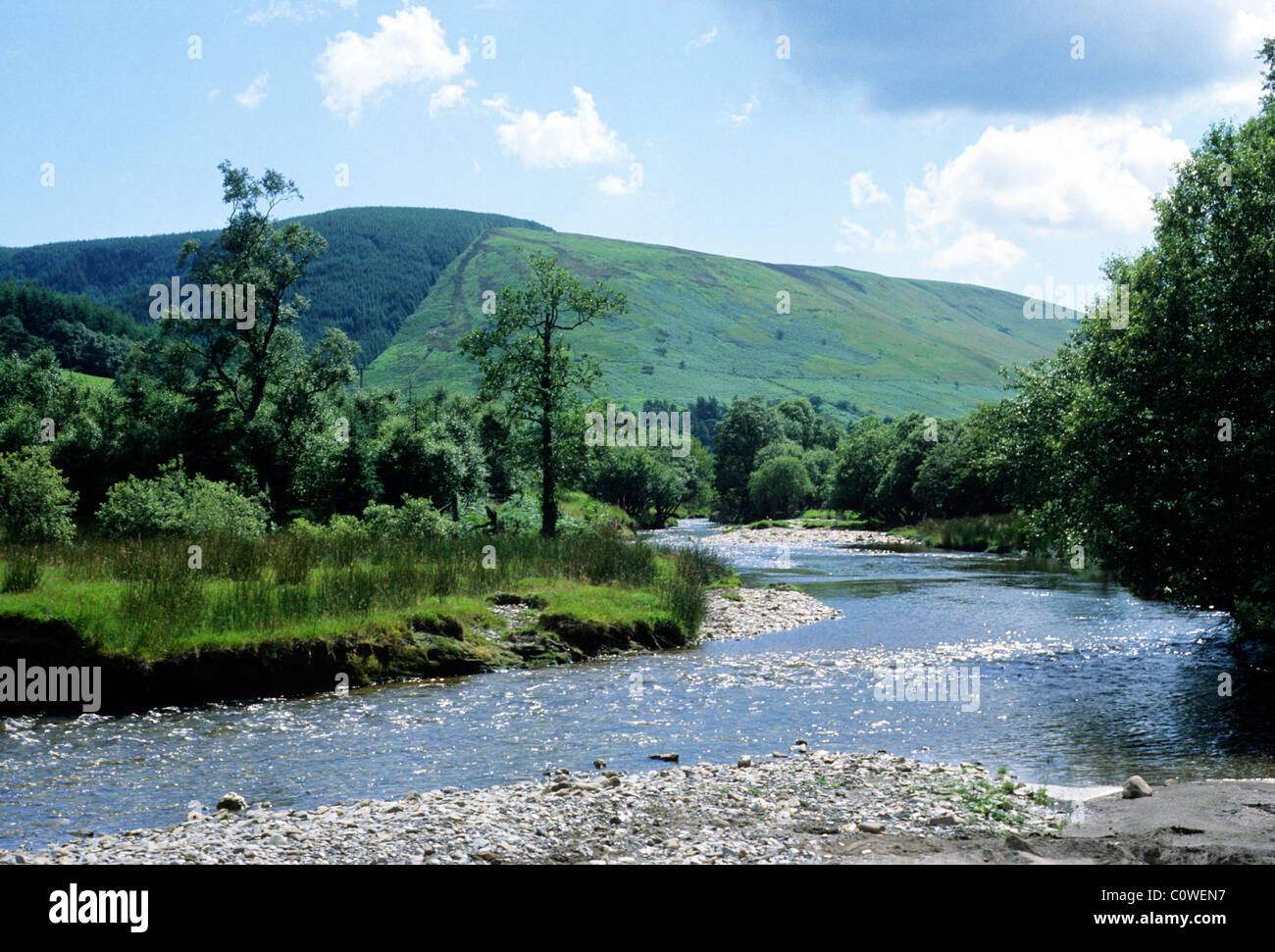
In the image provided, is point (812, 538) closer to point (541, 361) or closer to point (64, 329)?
point (541, 361)

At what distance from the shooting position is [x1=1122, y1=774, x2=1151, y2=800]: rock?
1091 centimetres

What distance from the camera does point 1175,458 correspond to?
56.9 ft

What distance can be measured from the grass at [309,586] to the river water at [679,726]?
181 cm

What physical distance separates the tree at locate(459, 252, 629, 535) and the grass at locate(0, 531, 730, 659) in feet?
31.7

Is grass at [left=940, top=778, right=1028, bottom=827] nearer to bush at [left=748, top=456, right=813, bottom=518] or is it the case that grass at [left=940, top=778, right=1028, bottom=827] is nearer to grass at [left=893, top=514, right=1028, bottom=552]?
grass at [left=893, top=514, right=1028, bottom=552]

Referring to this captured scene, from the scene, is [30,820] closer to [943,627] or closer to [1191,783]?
[1191,783]

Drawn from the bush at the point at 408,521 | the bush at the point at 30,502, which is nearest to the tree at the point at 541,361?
the bush at the point at 408,521

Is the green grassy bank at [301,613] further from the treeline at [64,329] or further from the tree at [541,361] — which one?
the treeline at [64,329]

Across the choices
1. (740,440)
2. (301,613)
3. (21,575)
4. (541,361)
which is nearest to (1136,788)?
(301,613)

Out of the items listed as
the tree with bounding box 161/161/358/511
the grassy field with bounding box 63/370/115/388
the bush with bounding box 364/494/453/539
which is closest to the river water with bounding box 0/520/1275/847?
the bush with bounding box 364/494/453/539

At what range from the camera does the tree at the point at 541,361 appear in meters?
38.5

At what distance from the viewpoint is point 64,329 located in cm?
13350
